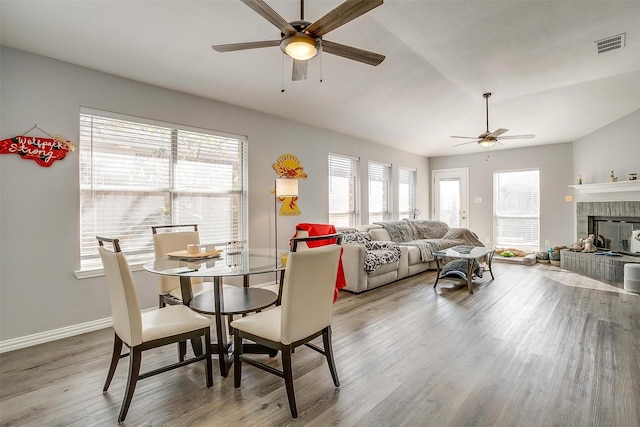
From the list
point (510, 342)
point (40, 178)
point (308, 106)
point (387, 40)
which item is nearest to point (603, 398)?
point (510, 342)

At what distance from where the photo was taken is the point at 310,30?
2.02m

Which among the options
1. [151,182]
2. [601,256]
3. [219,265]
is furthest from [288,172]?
[601,256]

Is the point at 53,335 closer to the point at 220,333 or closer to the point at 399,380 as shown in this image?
the point at 220,333

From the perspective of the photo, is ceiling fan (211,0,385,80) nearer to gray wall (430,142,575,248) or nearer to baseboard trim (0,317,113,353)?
baseboard trim (0,317,113,353)

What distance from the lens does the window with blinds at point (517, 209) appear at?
7.35 meters

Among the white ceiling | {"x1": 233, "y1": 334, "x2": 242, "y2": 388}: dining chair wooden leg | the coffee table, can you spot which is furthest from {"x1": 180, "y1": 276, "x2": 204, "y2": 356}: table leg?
the coffee table

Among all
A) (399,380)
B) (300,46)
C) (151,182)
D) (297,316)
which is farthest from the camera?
(151,182)

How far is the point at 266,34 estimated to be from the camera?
10.1 feet

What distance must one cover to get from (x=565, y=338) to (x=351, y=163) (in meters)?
4.32

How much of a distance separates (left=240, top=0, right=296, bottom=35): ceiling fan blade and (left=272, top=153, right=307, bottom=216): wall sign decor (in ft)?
9.26

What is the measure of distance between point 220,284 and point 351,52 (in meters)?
1.90

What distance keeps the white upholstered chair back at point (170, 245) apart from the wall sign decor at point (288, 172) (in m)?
1.77

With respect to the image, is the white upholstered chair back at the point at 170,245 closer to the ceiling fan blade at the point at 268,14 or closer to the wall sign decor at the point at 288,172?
the wall sign decor at the point at 288,172

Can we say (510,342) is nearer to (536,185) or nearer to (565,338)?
(565,338)
